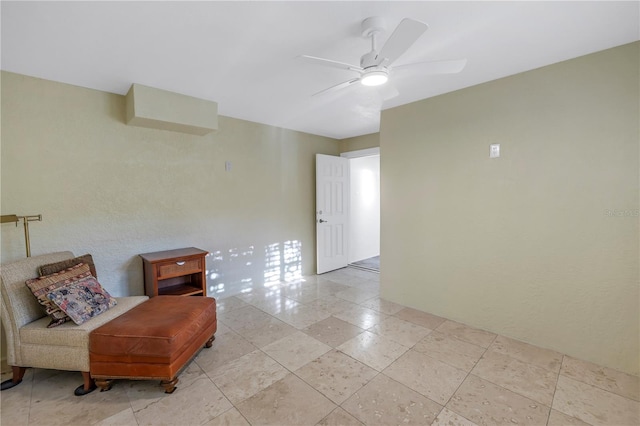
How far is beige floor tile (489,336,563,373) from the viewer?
2.18 meters

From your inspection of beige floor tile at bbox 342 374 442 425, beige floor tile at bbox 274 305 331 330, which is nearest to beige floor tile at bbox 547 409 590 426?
beige floor tile at bbox 342 374 442 425

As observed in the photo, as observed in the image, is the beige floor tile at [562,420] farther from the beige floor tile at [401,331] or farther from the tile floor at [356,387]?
the beige floor tile at [401,331]

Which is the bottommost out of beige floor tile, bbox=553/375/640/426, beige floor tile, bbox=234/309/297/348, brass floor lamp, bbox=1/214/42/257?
beige floor tile, bbox=553/375/640/426

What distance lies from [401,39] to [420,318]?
2627 mm

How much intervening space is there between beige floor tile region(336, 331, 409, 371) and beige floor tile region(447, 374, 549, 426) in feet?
1.73

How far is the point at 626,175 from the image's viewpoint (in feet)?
6.61

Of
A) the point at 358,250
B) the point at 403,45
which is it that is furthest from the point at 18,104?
the point at 358,250

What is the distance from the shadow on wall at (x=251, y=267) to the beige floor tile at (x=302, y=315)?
0.95 meters

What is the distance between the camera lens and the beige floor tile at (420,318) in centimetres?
285

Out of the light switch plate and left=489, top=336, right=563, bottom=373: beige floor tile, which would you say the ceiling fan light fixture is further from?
left=489, top=336, right=563, bottom=373: beige floor tile

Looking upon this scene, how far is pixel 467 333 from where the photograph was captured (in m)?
2.67

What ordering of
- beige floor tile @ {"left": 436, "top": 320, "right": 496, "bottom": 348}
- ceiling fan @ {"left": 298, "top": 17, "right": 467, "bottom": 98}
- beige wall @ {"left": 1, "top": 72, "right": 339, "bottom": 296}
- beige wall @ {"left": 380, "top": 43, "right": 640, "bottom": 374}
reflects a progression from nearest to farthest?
ceiling fan @ {"left": 298, "top": 17, "right": 467, "bottom": 98} < beige wall @ {"left": 380, "top": 43, "right": 640, "bottom": 374} < beige wall @ {"left": 1, "top": 72, "right": 339, "bottom": 296} < beige floor tile @ {"left": 436, "top": 320, "right": 496, "bottom": 348}

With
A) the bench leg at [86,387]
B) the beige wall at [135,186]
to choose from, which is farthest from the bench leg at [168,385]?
the beige wall at [135,186]

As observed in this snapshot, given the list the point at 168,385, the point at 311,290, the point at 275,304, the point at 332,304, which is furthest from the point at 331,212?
the point at 168,385
